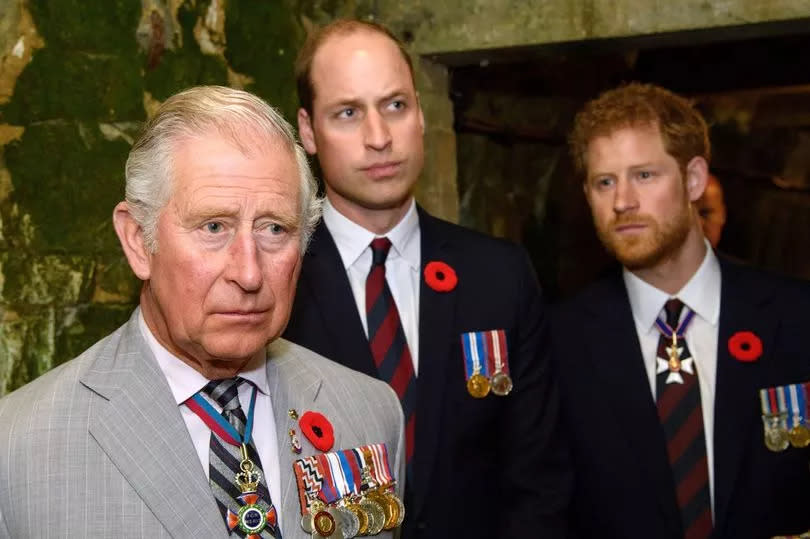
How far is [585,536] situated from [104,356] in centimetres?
157

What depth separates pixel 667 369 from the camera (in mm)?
2707

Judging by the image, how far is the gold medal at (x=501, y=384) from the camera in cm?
248

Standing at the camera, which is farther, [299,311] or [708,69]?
[708,69]

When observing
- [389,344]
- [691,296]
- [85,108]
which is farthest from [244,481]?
[691,296]

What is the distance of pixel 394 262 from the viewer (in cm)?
256

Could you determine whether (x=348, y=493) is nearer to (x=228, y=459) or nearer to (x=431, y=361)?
(x=228, y=459)

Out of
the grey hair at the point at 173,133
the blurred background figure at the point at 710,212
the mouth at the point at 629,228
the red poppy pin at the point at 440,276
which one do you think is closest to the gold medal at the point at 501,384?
the red poppy pin at the point at 440,276

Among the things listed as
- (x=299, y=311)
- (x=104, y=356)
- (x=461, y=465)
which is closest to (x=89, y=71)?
(x=299, y=311)

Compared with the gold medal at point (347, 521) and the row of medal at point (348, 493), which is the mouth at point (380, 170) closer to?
the row of medal at point (348, 493)

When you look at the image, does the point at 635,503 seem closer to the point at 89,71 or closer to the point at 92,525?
the point at 92,525

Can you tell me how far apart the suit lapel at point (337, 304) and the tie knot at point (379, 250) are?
0.27ft

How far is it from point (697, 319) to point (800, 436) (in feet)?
1.31

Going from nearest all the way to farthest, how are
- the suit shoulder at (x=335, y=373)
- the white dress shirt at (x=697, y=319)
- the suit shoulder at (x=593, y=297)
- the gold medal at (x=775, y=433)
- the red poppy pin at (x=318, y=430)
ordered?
the red poppy pin at (x=318, y=430) < the suit shoulder at (x=335, y=373) < the gold medal at (x=775, y=433) < the white dress shirt at (x=697, y=319) < the suit shoulder at (x=593, y=297)

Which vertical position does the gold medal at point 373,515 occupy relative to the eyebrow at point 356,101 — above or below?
below
